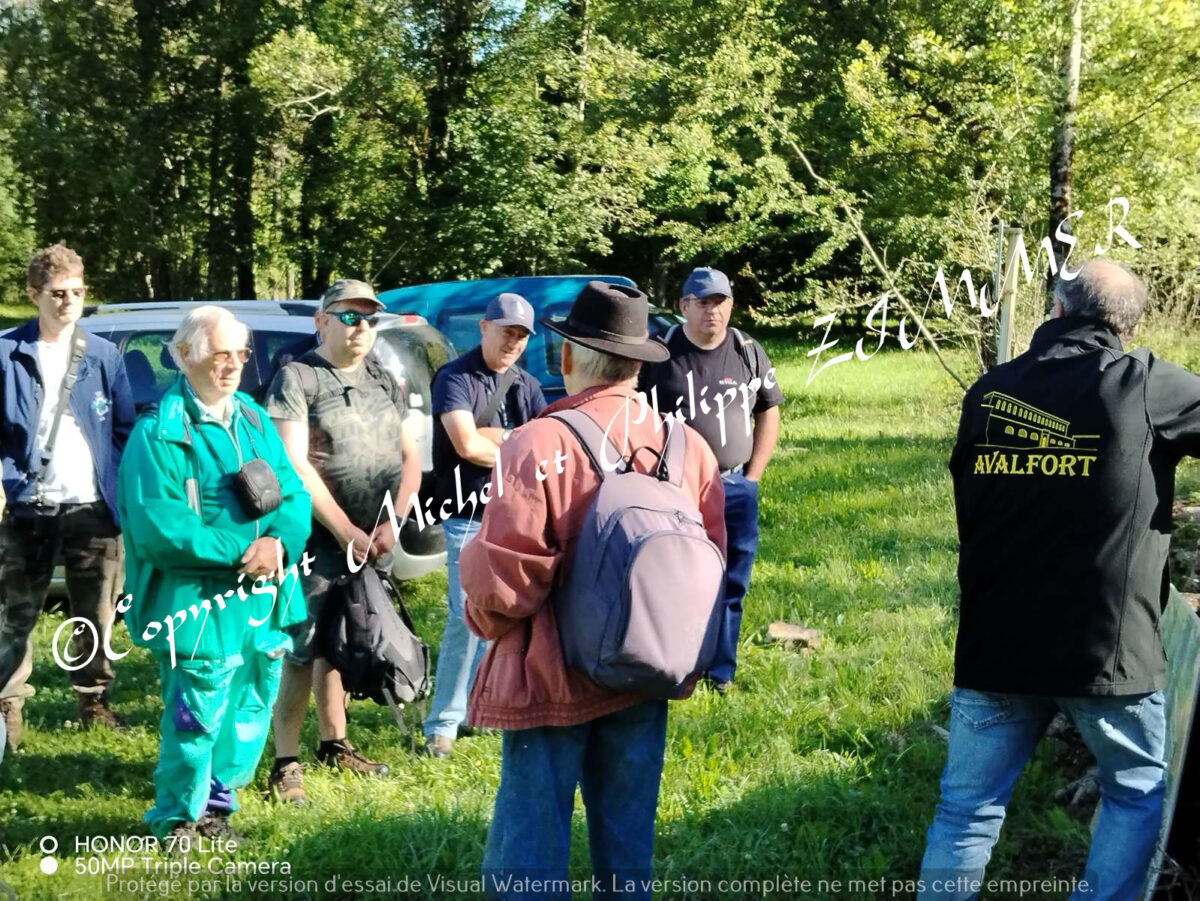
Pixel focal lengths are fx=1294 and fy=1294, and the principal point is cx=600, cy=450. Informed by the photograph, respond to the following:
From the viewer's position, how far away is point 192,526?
4.18 m

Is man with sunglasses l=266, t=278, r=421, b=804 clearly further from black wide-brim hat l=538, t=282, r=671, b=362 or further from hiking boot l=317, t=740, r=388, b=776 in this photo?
black wide-brim hat l=538, t=282, r=671, b=362

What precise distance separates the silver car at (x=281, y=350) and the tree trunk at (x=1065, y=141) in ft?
21.4

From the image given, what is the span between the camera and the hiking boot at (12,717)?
5.33 metres

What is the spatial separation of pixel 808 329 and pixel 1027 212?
3.45 metres

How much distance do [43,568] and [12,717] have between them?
0.65m

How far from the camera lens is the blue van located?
12.6 metres

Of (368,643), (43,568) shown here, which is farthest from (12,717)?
(368,643)

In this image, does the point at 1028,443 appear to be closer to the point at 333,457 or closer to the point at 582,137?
the point at 333,457

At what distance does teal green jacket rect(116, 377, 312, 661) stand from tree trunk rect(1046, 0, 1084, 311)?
9.25m

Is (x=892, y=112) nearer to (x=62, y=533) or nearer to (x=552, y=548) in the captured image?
(x=62, y=533)

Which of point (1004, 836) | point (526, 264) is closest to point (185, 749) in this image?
point (1004, 836)

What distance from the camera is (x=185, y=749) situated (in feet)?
14.0

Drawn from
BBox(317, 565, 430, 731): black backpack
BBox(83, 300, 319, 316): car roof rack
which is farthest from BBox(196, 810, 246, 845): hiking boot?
BBox(83, 300, 319, 316): car roof rack

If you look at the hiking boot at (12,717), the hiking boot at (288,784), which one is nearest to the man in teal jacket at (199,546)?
the hiking boot at (288,784)
